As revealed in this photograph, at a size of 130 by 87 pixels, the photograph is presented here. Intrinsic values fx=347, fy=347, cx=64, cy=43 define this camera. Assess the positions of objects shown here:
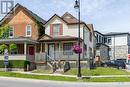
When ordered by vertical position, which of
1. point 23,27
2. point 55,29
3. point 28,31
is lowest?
point 28,31

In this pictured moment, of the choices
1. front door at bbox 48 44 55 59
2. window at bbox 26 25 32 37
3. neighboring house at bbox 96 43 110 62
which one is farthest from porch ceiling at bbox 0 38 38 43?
neighboring house at bbox 96 43 110 62

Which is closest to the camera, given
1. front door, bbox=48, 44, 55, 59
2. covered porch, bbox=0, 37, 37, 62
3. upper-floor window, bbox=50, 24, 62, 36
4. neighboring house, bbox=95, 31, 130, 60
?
covered porch, bbox=0, 37, 37, 62

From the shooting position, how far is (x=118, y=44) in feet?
252

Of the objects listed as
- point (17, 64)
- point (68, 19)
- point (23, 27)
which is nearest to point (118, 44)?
point (68, 19)

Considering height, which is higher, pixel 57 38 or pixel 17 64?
pixel 57 38

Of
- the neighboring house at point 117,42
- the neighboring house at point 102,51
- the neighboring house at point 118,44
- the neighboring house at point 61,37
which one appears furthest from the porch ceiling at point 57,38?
the neighboring house at point 118,44

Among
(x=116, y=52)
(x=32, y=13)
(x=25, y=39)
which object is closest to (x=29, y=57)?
(x=25, y=39)

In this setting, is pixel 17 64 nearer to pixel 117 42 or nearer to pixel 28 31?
pixel 28 31

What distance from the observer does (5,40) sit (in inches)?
1882

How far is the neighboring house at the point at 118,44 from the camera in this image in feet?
247

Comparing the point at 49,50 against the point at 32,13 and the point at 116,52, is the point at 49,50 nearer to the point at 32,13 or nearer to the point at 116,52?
the point at 32,13

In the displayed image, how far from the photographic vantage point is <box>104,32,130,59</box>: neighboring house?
75319mm

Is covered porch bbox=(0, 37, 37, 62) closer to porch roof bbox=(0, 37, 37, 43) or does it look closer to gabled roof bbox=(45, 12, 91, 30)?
porch roof bbox=(0, 37, 37, 43)

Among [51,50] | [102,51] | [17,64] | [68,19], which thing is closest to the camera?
[17,64]
